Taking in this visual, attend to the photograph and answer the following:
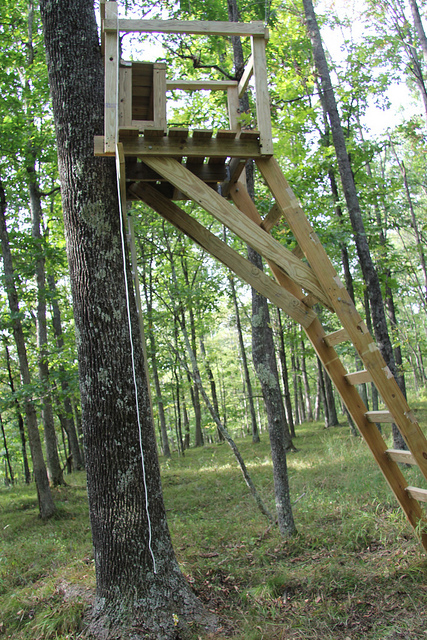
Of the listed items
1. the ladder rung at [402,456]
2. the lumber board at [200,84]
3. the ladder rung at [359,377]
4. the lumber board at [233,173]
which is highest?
the lumber board at [200,84]

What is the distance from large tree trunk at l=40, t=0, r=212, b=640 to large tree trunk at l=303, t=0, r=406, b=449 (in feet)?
19.2

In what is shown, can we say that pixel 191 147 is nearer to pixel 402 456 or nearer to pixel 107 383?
pixel 107 383

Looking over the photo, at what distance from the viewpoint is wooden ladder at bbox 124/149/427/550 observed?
3.47 meters

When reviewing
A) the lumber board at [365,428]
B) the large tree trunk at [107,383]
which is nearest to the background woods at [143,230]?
the large tree trunk at [107,383]

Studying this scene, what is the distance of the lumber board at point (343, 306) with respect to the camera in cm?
360

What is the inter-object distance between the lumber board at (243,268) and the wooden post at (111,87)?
98 cm

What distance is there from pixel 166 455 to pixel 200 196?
14456 millimetres

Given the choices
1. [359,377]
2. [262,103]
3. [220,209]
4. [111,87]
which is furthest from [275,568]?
[111,87]

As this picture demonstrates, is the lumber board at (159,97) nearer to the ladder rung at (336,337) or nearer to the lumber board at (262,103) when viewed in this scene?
the lumber board at (262,103)

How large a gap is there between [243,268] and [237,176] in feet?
3.13

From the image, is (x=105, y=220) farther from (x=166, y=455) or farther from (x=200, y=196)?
(x=166, y=455)

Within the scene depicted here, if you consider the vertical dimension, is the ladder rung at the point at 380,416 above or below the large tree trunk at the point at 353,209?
below

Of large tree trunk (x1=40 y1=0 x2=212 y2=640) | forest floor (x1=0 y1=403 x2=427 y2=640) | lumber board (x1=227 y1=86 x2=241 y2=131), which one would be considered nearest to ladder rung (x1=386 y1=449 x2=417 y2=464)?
forest floor (x1=0 y1=403 x2=427 y2=640)

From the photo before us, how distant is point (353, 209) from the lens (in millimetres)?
8602
